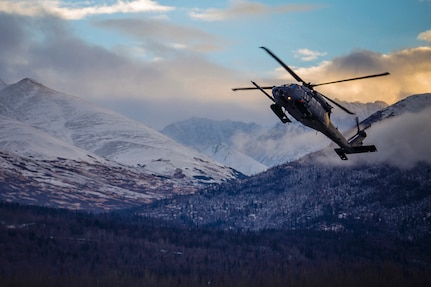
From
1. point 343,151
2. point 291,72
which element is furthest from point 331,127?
point 291,72

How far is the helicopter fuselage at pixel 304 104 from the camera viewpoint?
10794 cm

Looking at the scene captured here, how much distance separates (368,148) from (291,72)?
69.4ft

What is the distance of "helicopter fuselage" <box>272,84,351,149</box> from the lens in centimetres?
10794

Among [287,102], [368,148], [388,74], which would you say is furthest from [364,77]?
[368,148]

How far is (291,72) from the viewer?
11188 cm

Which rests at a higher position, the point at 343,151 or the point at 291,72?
the point at 291,72

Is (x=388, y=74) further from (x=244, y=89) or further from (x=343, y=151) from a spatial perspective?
(x=343, y=151)

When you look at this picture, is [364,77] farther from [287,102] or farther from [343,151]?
[343,151]

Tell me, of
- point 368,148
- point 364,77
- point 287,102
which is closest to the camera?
point 364,77

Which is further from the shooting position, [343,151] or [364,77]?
[343,151]

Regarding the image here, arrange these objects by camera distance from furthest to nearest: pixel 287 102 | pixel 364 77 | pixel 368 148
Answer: pixel 368 148, pixel 287 102, pixel 364 77

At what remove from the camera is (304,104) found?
109 metres

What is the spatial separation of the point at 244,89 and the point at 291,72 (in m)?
10.1

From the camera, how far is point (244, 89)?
106375 mm
